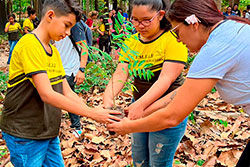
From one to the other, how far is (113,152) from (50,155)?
1511 millimetres

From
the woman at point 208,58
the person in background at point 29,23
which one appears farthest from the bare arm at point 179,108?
the person in background at point 29,23

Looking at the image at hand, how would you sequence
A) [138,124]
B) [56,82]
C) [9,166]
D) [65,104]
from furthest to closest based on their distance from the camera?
[9,166]
[56,82]
[65,104]
[138,124]

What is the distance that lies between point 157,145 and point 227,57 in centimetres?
102

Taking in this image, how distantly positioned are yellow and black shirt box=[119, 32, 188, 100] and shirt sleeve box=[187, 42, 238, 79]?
61 centimetres

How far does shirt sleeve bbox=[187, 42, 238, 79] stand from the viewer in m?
1.29

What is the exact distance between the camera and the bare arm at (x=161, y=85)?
75.9 inches

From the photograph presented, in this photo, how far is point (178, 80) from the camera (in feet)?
6.97

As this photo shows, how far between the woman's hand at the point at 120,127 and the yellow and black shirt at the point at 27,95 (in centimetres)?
50

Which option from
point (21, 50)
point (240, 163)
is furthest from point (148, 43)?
point (240, 163)

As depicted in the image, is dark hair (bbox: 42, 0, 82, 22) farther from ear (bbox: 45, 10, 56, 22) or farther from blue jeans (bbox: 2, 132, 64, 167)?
blue jeans (bbox: 2, 132, 64, 167)

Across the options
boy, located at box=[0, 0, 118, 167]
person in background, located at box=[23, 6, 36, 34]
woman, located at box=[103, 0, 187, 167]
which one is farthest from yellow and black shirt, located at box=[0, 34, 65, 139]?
person in background, located at box=[23, 6, 36, 34]

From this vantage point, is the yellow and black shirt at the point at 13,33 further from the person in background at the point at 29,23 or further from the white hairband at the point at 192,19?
the white hairband at the point at 192,19

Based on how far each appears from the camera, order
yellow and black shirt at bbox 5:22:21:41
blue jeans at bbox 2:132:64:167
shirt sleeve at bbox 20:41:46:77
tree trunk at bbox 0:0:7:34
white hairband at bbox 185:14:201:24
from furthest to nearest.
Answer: tree trunk at bbox 0:0:7:34 < yellow and black shirt at bbox 5:22:21:41 < blue jeans at bbox 2:132:64:167 < shirt sleeve at bbox 20:41:46:77 < white hairband at bbox 185:14:201:24

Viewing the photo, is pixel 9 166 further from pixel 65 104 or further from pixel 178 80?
pixel 178 80
